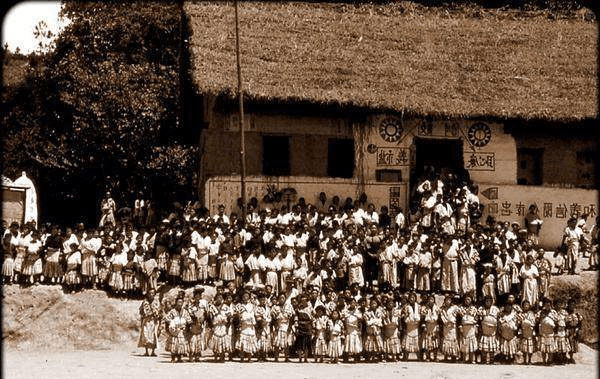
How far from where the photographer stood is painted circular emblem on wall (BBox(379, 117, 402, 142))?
24359 millimetres

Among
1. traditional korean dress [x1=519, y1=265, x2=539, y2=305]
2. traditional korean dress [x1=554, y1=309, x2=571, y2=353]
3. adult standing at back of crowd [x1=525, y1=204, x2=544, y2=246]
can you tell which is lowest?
traditional korean dress [x1=554, y1=309, x2=571, y2=353]

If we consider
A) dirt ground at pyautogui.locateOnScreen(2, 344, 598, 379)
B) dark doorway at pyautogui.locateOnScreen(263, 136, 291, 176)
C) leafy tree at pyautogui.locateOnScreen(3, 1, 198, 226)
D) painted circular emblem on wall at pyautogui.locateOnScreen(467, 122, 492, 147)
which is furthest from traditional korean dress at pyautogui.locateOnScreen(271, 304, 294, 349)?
leafy tree at pyautogui.locateOnScreen(3, 1, 198, 226)

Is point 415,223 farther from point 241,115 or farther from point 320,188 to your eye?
point 241,115

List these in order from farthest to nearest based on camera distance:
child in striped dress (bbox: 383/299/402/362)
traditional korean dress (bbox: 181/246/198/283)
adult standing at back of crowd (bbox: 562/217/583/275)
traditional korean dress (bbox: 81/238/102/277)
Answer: adult standing at back of crowd (bbox: 562/217/583/275), traditional korean dress (bbox: 81/238/102/277), traditional korean dress (bbox: 181/246/198/283), child in striped dress (bbox: 383/299/402/362)

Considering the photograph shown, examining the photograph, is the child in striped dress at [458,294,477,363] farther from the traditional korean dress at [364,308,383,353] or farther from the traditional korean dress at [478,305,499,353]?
the traditional korean dress at [364,308,383,353]

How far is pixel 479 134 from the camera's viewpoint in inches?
976

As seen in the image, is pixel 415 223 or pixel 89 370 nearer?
pixel 89 370

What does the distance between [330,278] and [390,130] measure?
259 inches

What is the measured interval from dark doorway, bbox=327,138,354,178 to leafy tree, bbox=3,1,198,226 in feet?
17.3

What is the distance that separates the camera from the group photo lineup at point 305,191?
17562 mm

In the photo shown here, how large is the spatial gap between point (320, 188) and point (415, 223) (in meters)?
2.75

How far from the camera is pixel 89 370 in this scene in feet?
51.6

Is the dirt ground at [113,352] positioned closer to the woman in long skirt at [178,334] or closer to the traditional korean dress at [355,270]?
the woman in long skirt at [178,334]

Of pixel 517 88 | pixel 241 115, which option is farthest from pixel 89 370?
pixel 517 88
